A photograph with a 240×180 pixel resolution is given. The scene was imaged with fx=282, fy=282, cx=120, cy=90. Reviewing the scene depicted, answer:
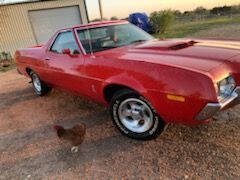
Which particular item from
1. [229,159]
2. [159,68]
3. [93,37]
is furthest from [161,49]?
[229,159]

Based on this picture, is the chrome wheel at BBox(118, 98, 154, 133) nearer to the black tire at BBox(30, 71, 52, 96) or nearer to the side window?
the side window

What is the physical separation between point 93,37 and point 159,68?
179 cm

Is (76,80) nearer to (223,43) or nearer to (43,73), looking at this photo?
(43,73)

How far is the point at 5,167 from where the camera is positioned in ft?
12.0

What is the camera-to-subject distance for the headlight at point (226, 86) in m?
3.09

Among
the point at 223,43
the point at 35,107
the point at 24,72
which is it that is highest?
the point at 223,43

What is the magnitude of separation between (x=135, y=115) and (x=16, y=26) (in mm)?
14376

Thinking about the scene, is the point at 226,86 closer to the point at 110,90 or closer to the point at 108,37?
the point at 110,90

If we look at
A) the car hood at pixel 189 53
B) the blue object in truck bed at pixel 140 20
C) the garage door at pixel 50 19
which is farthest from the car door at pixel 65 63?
the blue object in truck bed at pixel 140 20

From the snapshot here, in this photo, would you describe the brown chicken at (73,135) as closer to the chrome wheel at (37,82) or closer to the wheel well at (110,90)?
the wheel well at (110,90)

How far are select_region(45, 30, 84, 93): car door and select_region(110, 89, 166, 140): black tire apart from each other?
2.75 ft

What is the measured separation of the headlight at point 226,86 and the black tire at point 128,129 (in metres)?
0.82

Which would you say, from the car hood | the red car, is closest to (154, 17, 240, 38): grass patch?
the red car

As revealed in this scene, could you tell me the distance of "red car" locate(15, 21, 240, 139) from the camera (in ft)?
9.93
